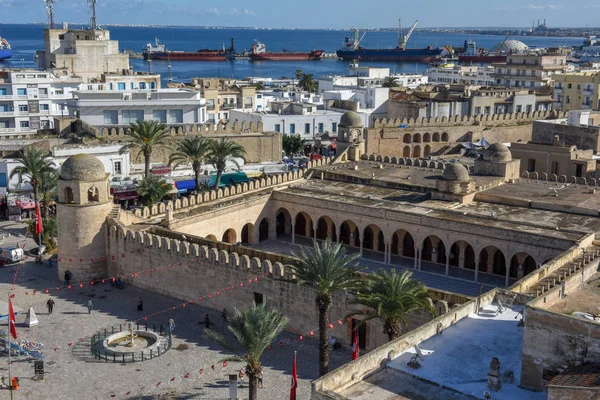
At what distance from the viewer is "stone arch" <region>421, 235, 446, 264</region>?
38.1 m

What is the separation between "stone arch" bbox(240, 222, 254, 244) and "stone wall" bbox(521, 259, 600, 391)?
83.2ft

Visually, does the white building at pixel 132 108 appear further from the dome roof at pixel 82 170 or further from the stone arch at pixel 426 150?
the dome roof at pixel 82 170

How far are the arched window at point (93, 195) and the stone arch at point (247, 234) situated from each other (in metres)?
9.93

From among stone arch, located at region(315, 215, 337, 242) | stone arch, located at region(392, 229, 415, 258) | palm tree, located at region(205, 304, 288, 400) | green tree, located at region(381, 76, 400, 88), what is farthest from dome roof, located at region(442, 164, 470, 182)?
green tree, located at region(381, 76, 400, 88)

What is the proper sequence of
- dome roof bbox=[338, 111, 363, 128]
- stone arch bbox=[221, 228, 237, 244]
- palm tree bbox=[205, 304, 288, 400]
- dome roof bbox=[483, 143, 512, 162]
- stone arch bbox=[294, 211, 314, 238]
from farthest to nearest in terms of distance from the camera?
dome roof bbox=[338, 111, 363, 128]
dome roof bbox=[483, 143, 512, 162]
stone arch bbox=[294, 211, 314, 238]
stone arch bbox=[221, 228, 237, 244]
palm tree bbox=[205, 304, 288, 400]

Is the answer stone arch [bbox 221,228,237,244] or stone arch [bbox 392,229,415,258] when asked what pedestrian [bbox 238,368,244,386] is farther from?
stone arch [bbox 392,229,415,258]

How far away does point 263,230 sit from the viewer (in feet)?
143

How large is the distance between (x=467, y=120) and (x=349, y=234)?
28.1m

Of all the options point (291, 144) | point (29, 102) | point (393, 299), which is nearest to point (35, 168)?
point (291, 144)

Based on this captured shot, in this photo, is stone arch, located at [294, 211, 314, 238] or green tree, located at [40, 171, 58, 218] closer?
stone arch, located at [294, 211, 314, 238]

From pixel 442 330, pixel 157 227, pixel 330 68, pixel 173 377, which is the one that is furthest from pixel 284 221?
pixel 330 68

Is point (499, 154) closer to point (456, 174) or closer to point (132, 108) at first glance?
point (456, 174)

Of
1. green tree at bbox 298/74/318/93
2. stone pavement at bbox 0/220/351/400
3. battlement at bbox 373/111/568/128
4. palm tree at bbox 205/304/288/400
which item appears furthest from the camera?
green tree at bbox 298/74/318/93

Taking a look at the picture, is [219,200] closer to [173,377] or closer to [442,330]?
[173,377]
